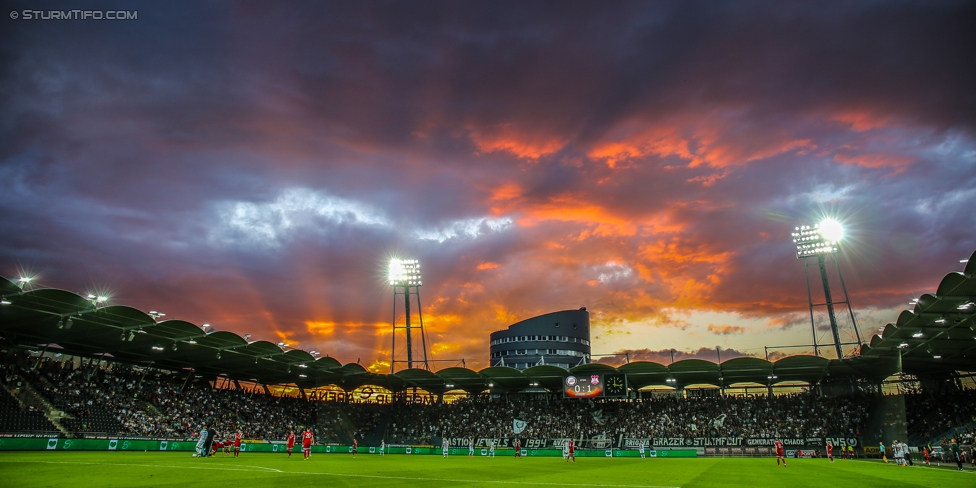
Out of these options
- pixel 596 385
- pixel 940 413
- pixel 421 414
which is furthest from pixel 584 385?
pixel 940 413

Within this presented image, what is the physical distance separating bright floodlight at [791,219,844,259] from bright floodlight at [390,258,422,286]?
44.9 m

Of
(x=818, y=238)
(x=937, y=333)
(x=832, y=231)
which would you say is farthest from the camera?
(x=818, y=238)

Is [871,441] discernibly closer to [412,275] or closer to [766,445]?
[766,445]

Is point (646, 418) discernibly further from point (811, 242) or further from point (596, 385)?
point (811, 242)

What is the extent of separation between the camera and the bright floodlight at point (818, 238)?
56844 mm

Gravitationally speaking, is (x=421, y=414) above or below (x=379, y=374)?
below

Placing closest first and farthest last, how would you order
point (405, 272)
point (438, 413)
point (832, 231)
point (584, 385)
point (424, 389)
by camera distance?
1. point (584, 385)
2. point (832, 231)
3. point (438, 413)
4. point (405, 272)
5. point (424, 389)

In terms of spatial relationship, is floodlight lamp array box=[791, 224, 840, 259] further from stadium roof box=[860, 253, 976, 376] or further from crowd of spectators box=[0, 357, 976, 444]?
crowd of spectators box=[0, 357, 976, 444]

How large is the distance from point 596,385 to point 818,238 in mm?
28540

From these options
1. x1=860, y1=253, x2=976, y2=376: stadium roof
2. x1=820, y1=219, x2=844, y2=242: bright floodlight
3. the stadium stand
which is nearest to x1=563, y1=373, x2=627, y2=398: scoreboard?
the stadium stand

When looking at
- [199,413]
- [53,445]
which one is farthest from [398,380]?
[53,445]

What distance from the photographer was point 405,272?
2822 inches

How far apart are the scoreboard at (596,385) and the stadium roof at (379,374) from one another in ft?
4.13

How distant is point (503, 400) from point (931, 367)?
Result: 45.9 metres
